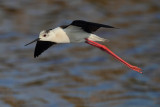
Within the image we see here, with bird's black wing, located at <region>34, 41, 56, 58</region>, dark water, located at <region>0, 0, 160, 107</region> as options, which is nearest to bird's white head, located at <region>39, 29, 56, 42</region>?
bird's black wing, located at <region>34, 41, 56, 58</region>

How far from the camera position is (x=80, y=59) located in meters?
15.5

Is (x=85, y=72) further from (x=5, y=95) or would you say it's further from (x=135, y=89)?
(x=5, y=95)

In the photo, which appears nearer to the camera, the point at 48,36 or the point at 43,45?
the point at 48,36

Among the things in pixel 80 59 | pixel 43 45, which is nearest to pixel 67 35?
pixel 43 45

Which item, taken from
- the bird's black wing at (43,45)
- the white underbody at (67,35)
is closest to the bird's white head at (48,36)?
the white underbody at (67,35)

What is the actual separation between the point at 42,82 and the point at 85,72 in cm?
132

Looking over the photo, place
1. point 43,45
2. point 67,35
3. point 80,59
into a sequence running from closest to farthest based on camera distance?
point 67,35, point 43,45, point 80,59

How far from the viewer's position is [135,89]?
14164mm

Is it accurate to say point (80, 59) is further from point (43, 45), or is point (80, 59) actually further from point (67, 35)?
point (67, 35)

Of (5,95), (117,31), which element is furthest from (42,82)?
(117,31)

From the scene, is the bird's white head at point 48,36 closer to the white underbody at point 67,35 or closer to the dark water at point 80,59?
the white underbody at point 67,35

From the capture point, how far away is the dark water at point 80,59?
45.4 feet

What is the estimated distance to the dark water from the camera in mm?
13828

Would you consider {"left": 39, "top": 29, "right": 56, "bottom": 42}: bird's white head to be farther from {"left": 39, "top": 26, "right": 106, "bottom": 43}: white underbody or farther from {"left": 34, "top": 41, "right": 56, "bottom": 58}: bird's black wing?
{"left": 34, "top": 41, "right": 56, "bottom": 58}: bird's black wing
